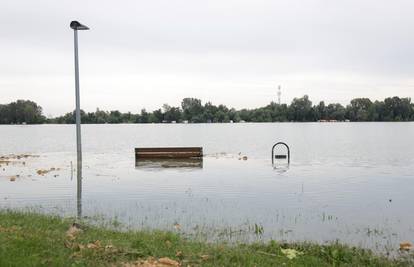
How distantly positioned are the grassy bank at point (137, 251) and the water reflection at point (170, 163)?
25.0 metres

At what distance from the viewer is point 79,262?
846 cm

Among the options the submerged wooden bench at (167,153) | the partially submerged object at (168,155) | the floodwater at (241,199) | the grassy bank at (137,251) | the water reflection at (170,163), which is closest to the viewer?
the grassy bank at (137,251)

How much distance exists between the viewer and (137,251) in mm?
9852

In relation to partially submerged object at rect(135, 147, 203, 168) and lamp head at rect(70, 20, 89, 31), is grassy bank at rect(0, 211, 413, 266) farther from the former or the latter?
partially submerged object at rect(135, 147, 203, 168)

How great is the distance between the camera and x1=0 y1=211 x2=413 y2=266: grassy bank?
28.8 ft

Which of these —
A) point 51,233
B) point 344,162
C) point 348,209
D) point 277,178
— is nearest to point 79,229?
point 51,233

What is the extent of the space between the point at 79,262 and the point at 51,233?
3.29 m

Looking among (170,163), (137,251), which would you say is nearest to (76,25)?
(137,251)

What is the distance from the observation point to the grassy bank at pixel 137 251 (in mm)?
8766

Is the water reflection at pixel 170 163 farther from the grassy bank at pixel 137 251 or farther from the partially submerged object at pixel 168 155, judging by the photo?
the grassy bank at pixel 137 251

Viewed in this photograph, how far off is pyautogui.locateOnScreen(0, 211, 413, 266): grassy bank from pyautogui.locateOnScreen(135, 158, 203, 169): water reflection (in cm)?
2500

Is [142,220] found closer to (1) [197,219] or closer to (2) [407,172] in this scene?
(1) [197,219]

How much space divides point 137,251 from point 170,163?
31.4 m

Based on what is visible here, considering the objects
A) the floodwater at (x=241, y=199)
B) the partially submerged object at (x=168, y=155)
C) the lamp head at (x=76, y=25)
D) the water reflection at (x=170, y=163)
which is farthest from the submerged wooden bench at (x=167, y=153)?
the lamp head at (x=76, y=25)
